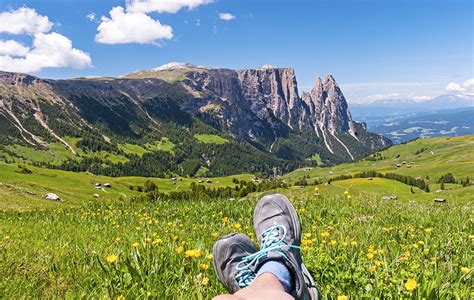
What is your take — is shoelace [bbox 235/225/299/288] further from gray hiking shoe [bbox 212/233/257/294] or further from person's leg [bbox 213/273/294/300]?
person's leg [bbox 213/273/294/300]

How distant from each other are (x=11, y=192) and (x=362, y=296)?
62.8 metres

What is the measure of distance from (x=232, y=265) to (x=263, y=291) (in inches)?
42.8

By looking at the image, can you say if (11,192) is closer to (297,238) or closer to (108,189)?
(297,238)

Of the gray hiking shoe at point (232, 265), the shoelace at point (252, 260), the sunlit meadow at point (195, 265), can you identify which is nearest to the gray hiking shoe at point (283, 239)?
the shoelace at point (252, 260)

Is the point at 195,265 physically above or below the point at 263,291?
below

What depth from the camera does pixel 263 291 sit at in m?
2.56

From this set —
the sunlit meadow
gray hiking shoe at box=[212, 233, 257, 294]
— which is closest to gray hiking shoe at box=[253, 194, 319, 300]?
gray hiking shoe at box=[212, 233, 257, 294]

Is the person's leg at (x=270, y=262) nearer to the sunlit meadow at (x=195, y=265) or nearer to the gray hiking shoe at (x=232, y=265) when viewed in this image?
the gray hiking shoe at (x=232, y=265)

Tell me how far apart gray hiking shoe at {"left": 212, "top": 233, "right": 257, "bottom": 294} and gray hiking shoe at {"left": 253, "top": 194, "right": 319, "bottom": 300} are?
16cm

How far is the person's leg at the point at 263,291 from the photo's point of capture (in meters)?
2.43

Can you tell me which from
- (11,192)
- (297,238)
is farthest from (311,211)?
(11,192)

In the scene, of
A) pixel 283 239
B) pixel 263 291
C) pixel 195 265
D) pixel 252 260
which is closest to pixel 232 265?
→ pixel 252 260

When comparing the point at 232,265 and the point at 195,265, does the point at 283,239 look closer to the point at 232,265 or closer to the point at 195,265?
the point at 232,265

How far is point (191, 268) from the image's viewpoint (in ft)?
13.8
